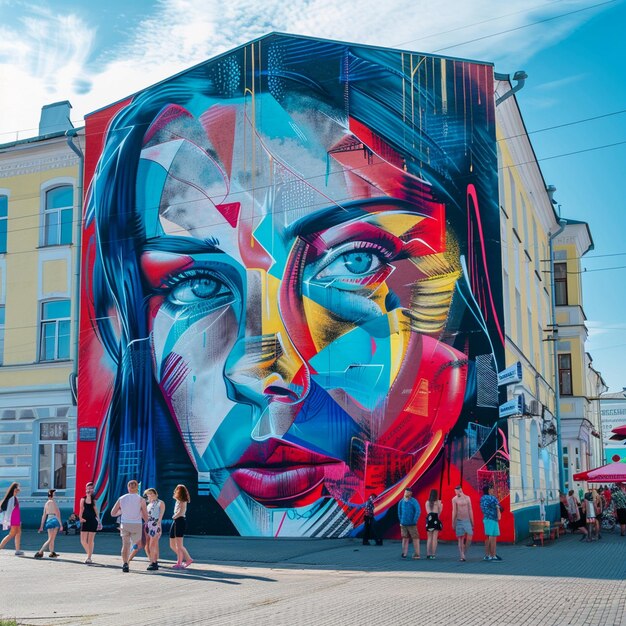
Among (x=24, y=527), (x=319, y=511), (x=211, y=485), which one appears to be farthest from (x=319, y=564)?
(x=24, y=527)

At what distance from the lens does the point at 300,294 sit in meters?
25.9

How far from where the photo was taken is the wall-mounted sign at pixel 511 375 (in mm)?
23703

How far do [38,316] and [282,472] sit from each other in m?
10.5

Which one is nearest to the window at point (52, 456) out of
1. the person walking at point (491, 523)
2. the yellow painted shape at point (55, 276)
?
the yellow painted shape at point (55, 276)

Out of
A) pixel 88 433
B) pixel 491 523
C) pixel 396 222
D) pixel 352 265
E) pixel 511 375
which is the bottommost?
pixel 491 523

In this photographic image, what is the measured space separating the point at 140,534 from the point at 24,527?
13617 millimetres

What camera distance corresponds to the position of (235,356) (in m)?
26.6

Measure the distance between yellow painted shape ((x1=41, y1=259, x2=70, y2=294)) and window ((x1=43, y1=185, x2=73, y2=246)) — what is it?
2.29 feet

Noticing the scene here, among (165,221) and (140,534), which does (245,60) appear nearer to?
(165,221)

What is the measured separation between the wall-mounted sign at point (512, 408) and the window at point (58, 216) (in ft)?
50.1

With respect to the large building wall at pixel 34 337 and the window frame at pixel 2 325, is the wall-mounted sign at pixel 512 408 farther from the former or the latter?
the window frame at pixel 2 325

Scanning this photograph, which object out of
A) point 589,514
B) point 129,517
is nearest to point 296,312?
point 129,517

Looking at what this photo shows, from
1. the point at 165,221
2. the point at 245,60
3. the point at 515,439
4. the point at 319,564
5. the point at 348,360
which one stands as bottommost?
the point at 319,564

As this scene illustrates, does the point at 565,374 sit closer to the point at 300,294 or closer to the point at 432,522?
the point at 300,294
